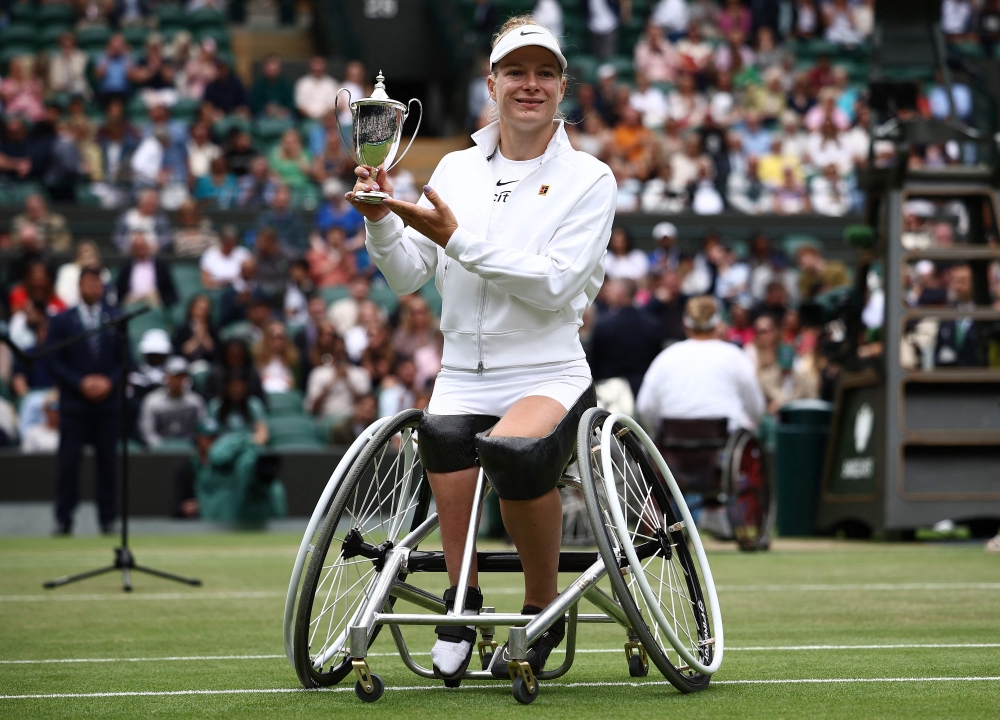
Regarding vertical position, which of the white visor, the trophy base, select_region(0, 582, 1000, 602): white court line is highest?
the white visor

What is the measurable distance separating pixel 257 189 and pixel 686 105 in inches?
259

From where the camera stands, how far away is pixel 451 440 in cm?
447

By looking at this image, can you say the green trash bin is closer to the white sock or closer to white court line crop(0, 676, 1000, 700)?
white court line crop(0, 676, 1000, 700)

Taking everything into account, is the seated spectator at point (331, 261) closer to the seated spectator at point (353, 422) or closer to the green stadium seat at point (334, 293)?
the green stadium seat at point (334, 293)

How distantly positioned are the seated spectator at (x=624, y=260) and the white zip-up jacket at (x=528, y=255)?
497 inches

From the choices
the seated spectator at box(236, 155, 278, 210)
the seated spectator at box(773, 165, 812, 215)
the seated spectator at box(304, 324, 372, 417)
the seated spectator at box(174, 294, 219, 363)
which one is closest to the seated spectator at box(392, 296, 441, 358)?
the seated spectator at box(304, 324, 372, 417)

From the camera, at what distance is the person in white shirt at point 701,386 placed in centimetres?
1062

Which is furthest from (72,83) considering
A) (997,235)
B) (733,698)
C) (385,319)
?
(733,698)

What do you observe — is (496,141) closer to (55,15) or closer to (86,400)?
(86,400)

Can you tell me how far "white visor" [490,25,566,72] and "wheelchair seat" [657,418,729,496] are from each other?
6.26 metres

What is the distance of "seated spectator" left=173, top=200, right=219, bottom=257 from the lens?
17.3 m

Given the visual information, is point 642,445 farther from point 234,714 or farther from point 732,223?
point 732,223

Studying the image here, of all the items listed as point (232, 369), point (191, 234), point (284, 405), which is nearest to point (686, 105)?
point (191, 234)

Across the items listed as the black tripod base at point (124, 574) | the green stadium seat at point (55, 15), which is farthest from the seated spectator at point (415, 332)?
the green stadium seat at point (55, 15)
